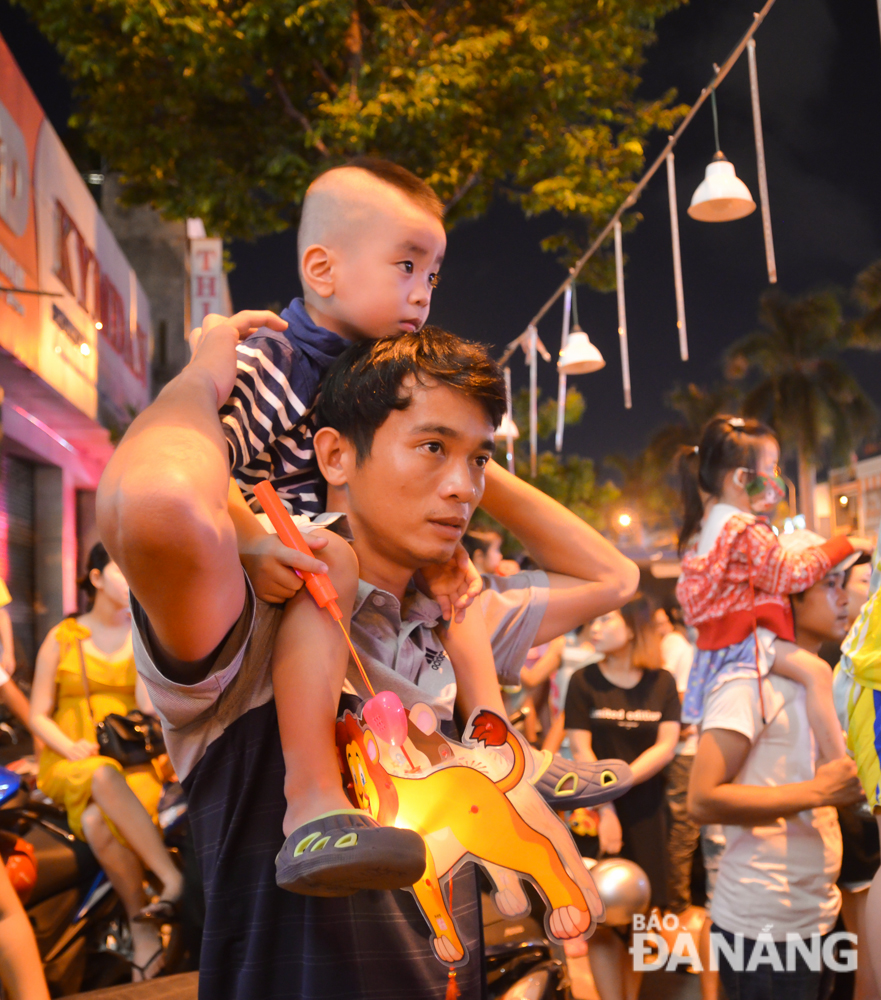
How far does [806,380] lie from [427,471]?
31143 mm

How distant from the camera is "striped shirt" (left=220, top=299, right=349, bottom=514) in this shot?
50.1 inches

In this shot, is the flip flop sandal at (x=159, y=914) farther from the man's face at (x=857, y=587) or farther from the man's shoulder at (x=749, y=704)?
the man's face at (x=857, y=587)

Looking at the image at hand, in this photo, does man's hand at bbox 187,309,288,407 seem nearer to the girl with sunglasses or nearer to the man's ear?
the man's ear

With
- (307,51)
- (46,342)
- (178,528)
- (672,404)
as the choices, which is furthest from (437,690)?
(672,404)

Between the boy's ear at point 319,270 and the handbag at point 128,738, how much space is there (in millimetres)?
2957

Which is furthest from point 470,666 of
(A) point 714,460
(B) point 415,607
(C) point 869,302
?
(C) point 869,302

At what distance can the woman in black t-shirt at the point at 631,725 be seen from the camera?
4.13 meters

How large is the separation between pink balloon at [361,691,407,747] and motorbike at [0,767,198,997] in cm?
274

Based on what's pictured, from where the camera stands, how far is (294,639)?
1066 mm

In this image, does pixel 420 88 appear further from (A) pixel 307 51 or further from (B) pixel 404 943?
(B) pixel 404 943

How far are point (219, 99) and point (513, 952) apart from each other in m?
10.3

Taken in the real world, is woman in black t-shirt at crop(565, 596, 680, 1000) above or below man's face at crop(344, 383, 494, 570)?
below

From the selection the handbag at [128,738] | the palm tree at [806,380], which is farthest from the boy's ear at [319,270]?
the palm tree at [806,380]

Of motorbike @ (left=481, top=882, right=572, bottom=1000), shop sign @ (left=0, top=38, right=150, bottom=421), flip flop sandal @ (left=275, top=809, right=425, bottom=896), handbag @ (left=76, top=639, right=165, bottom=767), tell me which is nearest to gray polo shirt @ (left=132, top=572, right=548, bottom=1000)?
flip flop sandal @ (left=275, top=809, right=425, bottom=896)
